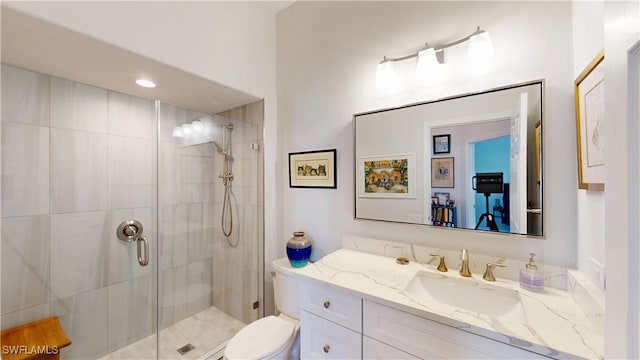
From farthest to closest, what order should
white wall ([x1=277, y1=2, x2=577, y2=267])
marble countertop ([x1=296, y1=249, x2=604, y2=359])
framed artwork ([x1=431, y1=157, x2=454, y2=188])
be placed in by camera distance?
1. framed artwork ([x1=431, y1=157, x2=454, y2=188])
2. white wall ([x1=277, y1=2, x2=577, y2=267])
3. marble countertop ([x1=296, y1=249, x2=604, y2=359])

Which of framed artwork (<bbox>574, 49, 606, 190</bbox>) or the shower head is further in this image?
the shower head

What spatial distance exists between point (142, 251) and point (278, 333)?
1.41m

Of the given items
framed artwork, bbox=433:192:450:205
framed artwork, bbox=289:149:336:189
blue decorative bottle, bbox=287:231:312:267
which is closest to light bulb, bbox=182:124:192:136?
framed artwork, bbox=289:149:336:189

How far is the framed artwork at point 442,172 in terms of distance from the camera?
1.34 m

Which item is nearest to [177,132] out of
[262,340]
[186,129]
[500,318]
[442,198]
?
[186,129]

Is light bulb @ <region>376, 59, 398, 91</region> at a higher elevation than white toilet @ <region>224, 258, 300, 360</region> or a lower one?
higher

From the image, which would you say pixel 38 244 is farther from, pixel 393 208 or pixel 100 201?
pixel 393 208

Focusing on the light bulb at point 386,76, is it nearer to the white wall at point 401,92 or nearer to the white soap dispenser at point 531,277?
the white wall at point 401,92

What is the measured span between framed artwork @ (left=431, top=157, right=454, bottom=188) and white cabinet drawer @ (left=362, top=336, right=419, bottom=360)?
0.85 m

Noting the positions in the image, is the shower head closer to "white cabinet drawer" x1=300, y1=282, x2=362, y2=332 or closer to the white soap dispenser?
"white cabinet drawer" x1=300, y1=282, x2=362, y2=332

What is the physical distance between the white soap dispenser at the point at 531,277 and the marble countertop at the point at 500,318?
3 cm

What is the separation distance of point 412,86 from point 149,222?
2.33 meters

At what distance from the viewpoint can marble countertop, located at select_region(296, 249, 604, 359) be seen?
75 cm

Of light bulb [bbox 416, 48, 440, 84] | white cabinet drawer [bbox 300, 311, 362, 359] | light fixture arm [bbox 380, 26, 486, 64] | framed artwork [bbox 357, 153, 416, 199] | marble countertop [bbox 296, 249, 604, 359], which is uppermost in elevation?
light fixture arm [bbox 380, 26, 486, 64]
